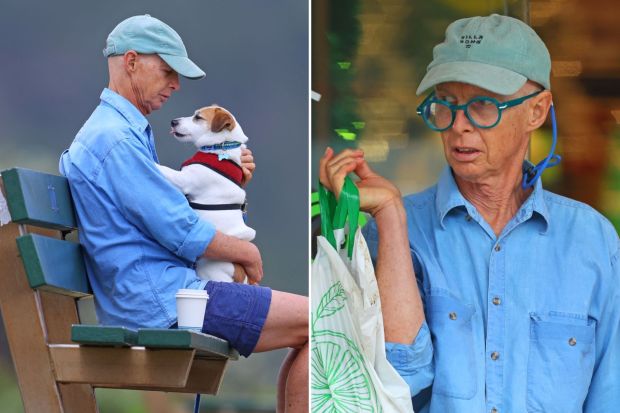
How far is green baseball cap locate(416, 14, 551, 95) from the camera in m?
3.04

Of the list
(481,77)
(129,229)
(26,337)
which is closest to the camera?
(481,77)

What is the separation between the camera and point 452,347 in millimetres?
3084

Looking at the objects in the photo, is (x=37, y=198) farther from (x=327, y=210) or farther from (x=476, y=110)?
(x=476, y=110)

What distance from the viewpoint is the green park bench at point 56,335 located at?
10.5 feet

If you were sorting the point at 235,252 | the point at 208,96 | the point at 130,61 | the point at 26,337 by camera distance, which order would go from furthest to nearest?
the point at 208,96 → the point at 130,61 → the point at 235,252 → the point at 26,337

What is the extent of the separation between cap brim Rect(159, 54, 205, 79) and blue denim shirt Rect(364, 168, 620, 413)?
3.01ft

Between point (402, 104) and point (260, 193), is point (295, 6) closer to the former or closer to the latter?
point (260, 193)

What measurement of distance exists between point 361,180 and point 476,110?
12.9 inches

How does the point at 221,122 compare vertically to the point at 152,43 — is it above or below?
below

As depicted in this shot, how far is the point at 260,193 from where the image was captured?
5559mm

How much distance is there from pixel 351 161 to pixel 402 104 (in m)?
0.33

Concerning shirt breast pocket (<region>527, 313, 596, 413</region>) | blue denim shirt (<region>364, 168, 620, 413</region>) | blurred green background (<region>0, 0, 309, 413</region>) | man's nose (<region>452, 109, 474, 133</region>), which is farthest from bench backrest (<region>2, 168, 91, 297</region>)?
blurred green background (<region>0, 0, 309, 413</region>)

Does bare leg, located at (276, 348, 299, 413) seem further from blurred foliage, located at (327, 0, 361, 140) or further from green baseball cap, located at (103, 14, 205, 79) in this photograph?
green baseball cap, located at (103, 14, 205, 79)

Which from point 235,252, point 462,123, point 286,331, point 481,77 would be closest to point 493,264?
point 462,123
